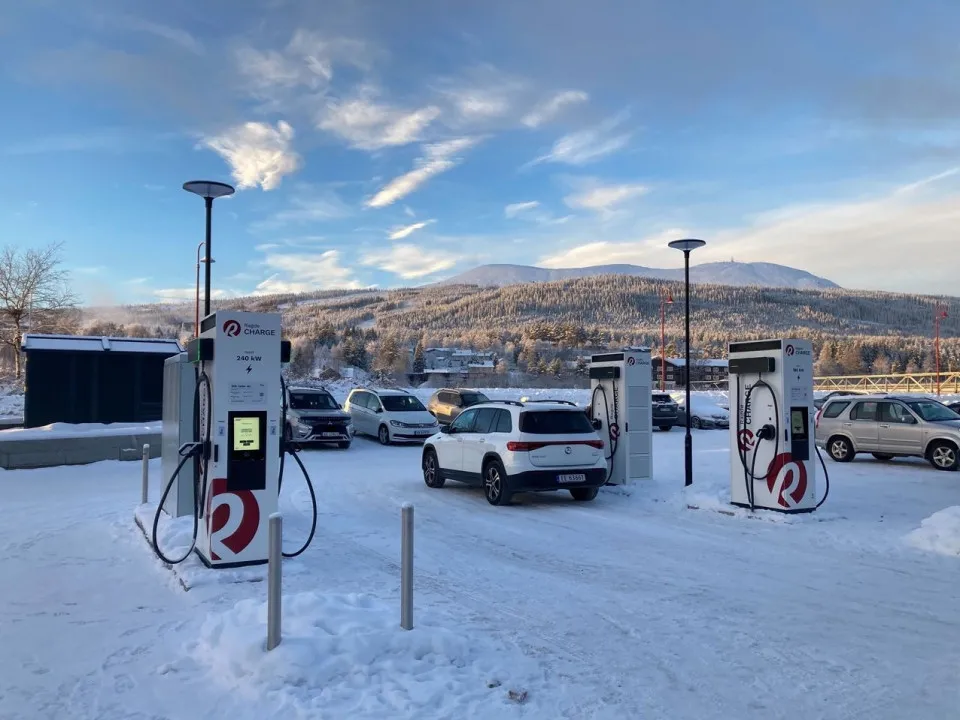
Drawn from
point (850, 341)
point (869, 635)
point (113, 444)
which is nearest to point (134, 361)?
point (113, 444)

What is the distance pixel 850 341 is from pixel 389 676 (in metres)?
109

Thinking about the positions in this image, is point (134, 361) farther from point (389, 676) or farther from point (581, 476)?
point (389, 676)

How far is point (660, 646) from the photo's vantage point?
18.8ft

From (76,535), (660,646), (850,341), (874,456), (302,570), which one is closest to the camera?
(660,646)

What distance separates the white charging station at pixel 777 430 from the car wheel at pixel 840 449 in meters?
7.88

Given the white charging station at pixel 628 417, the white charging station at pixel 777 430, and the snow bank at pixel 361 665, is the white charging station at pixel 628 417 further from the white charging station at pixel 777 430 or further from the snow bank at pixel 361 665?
the snow bank at pixel 361 665

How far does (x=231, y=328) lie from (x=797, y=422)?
8009mm

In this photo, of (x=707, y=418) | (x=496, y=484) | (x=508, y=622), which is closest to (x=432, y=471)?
(x=496, y=484)

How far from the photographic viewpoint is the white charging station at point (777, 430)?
11.2 m

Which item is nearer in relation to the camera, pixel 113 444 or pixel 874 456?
pixel 113 444

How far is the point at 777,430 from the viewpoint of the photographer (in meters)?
11.2

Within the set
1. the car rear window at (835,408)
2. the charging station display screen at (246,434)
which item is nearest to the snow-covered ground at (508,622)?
the charging station display screen at (246,434)

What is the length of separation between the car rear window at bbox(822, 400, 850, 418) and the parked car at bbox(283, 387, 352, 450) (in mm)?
12490

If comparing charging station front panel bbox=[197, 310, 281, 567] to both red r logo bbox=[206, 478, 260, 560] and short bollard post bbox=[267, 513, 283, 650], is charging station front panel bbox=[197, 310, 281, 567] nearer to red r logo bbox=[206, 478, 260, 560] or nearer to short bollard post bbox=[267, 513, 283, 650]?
red r logo bbox=[206, 478, 260, 560]
